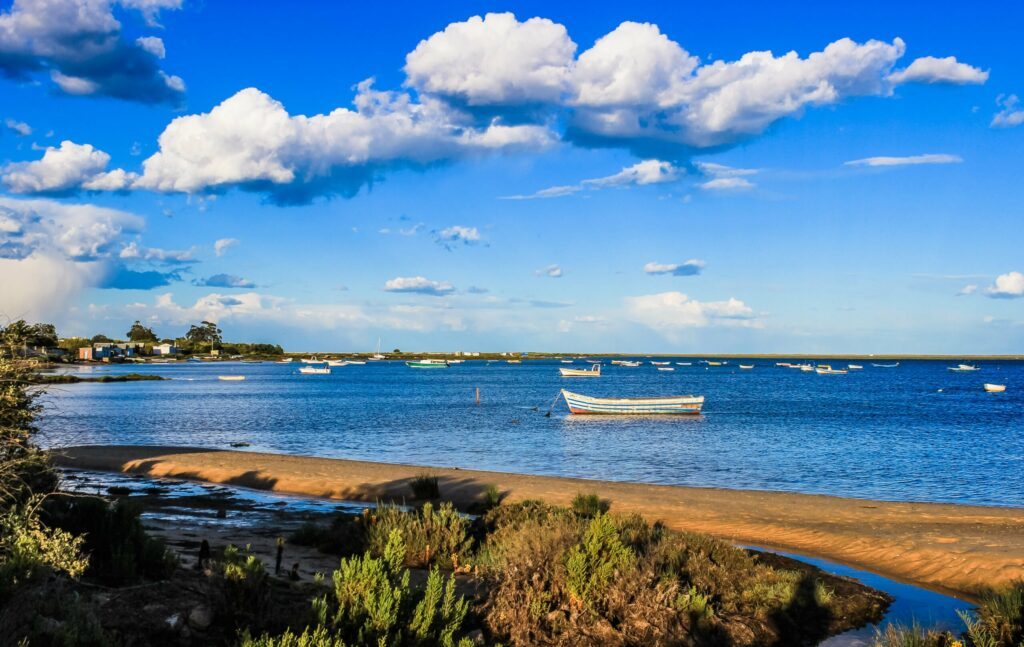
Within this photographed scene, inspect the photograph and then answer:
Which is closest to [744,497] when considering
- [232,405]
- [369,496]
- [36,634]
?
[369,496]

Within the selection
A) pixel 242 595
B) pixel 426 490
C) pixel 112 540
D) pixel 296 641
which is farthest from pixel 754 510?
pixel 296 641

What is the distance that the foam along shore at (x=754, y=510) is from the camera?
599 inches

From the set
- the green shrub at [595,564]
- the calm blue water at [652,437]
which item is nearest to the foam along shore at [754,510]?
the calm blue water at [652,437]

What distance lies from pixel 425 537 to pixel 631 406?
162 feet

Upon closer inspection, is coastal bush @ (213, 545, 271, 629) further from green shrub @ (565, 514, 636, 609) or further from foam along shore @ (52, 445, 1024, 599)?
foam along shore @ (52, 445, 1024, 599)

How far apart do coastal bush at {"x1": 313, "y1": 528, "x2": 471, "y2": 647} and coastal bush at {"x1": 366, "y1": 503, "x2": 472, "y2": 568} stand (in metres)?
5.03

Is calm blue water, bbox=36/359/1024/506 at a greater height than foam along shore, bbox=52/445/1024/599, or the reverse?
foam along shore, bbox=52/445/1024/599

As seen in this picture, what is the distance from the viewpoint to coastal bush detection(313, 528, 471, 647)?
7000 mm

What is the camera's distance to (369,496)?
75.6 feet

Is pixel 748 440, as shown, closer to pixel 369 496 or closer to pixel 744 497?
pixel 744 497

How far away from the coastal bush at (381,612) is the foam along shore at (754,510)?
260 inches

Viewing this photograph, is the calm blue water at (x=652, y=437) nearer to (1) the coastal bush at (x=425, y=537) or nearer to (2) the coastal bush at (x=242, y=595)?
(1) the coastal bush at (x=425, y=537)

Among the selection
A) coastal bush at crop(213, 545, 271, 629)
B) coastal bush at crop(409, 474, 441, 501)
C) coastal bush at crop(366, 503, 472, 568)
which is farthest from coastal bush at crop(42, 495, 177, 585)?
coastal bush at crop(409, 474, 441, 501)

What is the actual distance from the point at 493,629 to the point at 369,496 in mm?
14576
